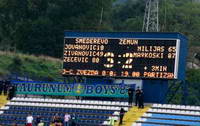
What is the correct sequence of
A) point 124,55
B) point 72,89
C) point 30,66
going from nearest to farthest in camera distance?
point 124,55
point 72,89
point 30,66

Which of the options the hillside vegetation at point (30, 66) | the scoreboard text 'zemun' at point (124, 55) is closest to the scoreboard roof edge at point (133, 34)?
the scoreboard text 'zemun' at point (124, 55)

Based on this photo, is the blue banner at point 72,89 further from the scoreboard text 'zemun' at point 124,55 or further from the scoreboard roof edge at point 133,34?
the scoreboard roof edge at point 133,34

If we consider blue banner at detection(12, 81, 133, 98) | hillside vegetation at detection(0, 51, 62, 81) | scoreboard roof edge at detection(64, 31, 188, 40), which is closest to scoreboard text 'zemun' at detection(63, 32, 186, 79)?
scoreboard roof edge at detection(64, 31, 188, 40)

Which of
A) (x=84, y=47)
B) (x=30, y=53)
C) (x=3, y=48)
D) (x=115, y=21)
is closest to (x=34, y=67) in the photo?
(x=30, y=53)

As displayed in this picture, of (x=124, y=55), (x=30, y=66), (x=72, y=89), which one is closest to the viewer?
(x=124, y=55)

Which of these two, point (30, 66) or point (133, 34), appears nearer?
point (133, 34)

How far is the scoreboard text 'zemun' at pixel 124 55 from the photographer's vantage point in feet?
131

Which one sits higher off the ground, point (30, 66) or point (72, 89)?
point (30, 66)

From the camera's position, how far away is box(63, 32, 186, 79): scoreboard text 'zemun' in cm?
3997

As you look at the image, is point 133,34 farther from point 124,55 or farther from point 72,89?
point 72,89

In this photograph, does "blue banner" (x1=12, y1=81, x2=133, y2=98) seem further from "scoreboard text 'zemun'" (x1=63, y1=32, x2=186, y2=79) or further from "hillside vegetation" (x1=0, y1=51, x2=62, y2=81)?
"hillside vegetation" (x1=0, y1=51, x2=62, y2=81)

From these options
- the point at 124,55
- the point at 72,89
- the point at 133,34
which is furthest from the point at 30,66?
the point at 133,34

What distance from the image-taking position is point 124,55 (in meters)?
41.2

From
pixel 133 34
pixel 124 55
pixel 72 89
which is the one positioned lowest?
pixel 72 89
